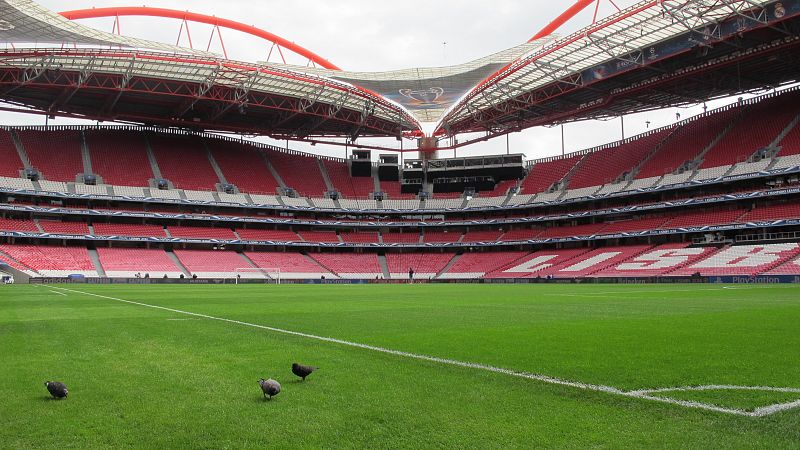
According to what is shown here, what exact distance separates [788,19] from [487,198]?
4442cm

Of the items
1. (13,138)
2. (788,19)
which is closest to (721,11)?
(788,19)

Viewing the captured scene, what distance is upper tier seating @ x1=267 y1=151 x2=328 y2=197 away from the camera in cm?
8090

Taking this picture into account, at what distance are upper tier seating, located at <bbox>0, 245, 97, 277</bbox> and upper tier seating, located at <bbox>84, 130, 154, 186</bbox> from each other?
1143cm

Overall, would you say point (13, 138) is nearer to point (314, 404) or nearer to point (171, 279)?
point (171, 279)

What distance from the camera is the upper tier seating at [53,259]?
5347 cm

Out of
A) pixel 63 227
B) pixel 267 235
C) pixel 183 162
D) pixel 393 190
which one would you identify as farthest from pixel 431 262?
pixel 63 227

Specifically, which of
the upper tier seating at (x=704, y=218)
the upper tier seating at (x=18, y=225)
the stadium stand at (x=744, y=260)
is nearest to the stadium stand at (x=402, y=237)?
the upper tier seating at (x=704, y=218)

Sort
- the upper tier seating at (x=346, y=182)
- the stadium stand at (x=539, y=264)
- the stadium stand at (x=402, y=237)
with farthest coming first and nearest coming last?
the upper tier seating at (x=346, y=182) < the stadium stand at (x=402, y=237) < the stadium stand at (x=539, y=264)

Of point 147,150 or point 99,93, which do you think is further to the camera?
point 147,150

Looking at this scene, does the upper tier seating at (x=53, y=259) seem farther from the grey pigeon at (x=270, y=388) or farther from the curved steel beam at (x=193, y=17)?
the grey pigeon at (x=270, y=388)

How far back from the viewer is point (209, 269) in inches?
2452

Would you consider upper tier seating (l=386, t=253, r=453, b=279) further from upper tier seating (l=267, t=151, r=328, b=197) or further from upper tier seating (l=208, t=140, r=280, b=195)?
upper tier seating (l=208, t=140, r=280, b=195)

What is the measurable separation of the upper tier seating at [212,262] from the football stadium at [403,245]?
14.5 inches

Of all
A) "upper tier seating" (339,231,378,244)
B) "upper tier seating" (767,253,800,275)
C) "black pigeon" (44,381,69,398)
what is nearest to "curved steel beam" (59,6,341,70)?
"upper tier seating" (339,231,378,244)
